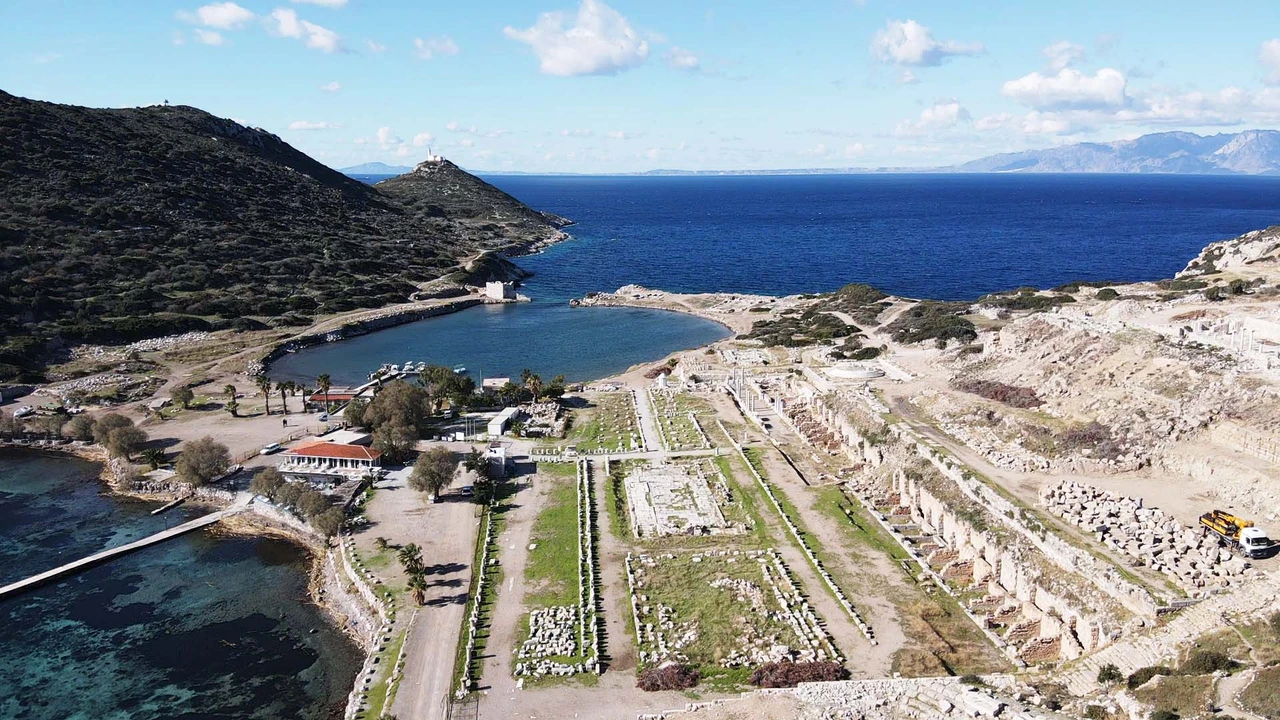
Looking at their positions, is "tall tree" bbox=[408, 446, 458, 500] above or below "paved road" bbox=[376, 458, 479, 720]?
above

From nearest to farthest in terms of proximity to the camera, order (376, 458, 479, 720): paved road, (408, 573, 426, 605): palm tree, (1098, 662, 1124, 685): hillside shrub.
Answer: (1098, 662, 1124, 685): hillside shrub, (376, 458, 479, 720): paved road, (408, 573, 426, 605): palm tree

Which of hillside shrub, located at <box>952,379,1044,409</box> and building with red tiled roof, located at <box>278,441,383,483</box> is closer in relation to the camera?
hillside shrub, located at <box>952,379,1044,409</box>

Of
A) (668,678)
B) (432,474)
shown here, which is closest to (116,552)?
(432,474)

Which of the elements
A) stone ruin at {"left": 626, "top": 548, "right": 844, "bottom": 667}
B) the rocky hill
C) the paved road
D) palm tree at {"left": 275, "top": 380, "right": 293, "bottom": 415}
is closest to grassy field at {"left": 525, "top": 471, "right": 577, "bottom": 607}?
stone ruin at {"left": 626, "top": 548, "right": 844, "bottom": 667}

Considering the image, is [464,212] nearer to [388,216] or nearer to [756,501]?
[388,216]

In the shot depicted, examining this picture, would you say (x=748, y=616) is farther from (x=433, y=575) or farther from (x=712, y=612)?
(x=433, y=575)

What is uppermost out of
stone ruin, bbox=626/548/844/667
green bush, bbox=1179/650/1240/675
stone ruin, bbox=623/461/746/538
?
green bush, bbox=1179/650/1240/675

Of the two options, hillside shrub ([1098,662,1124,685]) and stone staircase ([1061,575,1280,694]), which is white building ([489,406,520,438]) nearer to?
stone staircase ([1061,575,1280,694])

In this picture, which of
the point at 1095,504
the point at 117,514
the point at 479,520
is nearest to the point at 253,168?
the point at 117,514
